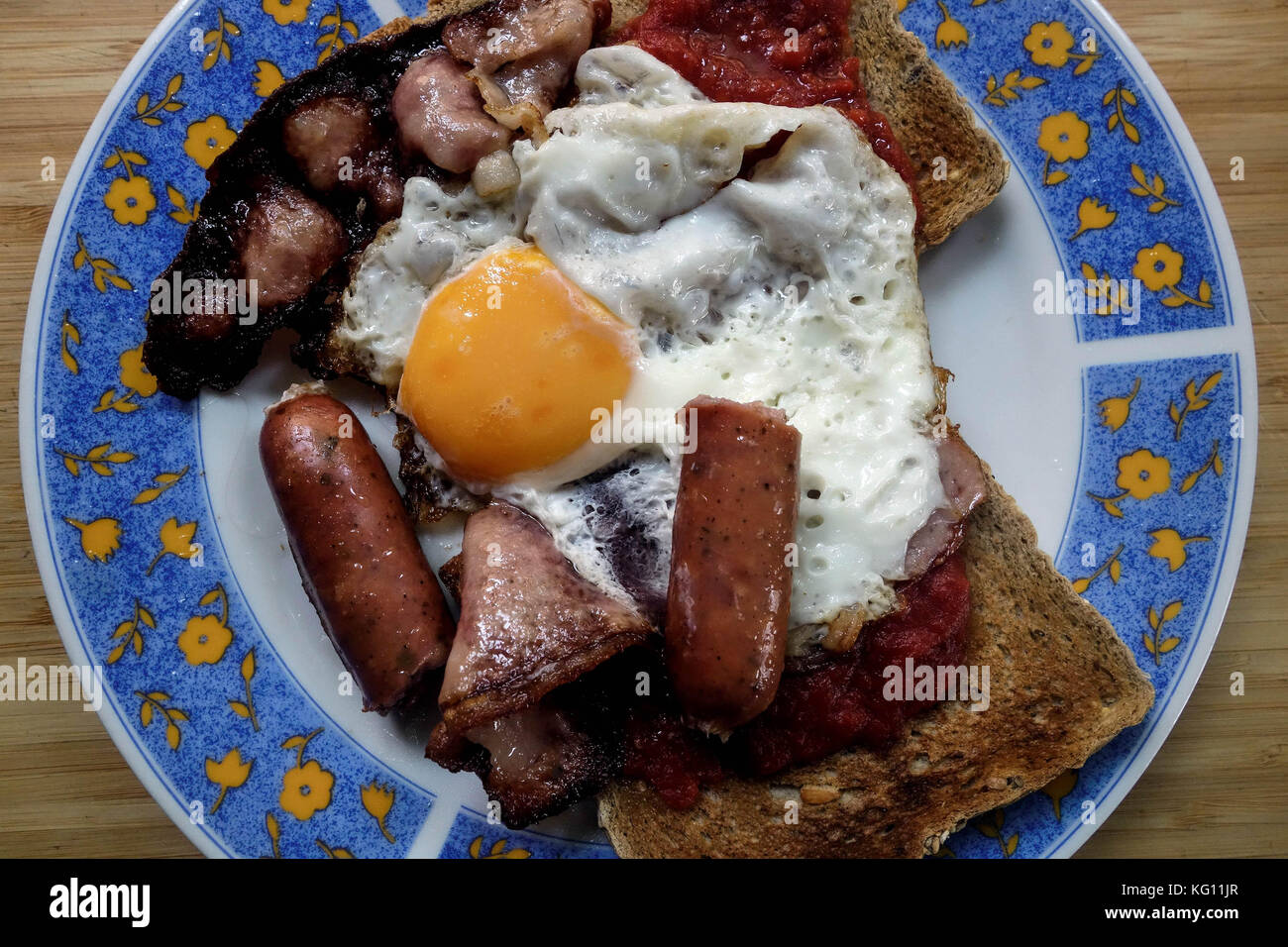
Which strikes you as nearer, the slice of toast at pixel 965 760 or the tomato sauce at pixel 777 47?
the slice of toast at pixel 965 760

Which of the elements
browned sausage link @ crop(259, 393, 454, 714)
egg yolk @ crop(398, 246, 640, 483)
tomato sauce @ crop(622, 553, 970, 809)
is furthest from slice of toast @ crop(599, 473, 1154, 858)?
egg yolk @ crop(398, 246, 640, 483)

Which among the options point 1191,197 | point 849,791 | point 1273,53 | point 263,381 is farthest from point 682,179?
point 1273,53

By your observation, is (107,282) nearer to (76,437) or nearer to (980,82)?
(76,437)

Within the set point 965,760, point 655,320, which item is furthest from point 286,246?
point 965,760

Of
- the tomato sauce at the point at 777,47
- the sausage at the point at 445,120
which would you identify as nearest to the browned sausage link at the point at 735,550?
the sausage at the point at 445,120

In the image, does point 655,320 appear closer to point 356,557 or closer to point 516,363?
point 516,363

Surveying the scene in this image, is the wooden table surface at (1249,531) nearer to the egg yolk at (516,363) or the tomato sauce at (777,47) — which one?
the tomato sauce at (777,47)
